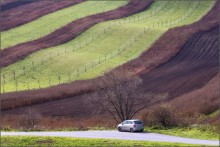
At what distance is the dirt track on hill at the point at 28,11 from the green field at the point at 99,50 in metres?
16.9

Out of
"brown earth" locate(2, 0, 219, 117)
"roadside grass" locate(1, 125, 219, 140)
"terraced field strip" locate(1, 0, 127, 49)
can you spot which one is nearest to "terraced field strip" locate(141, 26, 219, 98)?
"brown earth" locate(2, 0, 219, 117)

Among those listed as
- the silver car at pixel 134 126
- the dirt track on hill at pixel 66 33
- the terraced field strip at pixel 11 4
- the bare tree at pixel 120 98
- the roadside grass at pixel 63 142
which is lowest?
the roadside grass at pixel 63 142

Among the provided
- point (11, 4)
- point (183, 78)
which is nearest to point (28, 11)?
point (11, 4)

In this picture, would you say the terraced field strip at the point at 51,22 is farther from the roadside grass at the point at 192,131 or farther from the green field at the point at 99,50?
the roadside grass at the point at 192,131

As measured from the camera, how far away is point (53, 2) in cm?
12650

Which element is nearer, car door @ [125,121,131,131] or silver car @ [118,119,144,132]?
A: silver car @ [118,119,144,132]

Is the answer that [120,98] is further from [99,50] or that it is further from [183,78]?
[99,50]

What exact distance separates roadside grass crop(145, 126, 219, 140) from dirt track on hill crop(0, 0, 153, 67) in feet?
167

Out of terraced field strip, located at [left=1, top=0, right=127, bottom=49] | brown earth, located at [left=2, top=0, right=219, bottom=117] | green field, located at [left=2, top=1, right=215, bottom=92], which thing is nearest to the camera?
brown earth, located at [left=2, top=0, right=219, bottom=117]

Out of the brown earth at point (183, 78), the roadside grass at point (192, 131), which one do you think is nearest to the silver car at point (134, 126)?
the roadside grass at point (192, 131)

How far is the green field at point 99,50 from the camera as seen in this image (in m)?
78.6

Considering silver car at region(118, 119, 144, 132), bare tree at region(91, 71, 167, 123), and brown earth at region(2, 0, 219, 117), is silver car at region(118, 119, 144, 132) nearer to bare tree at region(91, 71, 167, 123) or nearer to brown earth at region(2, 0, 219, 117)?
bare tree at region(91, 71, 167, 123)

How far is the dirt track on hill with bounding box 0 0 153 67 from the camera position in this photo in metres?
88.8

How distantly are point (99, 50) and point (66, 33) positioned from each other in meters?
13.9
